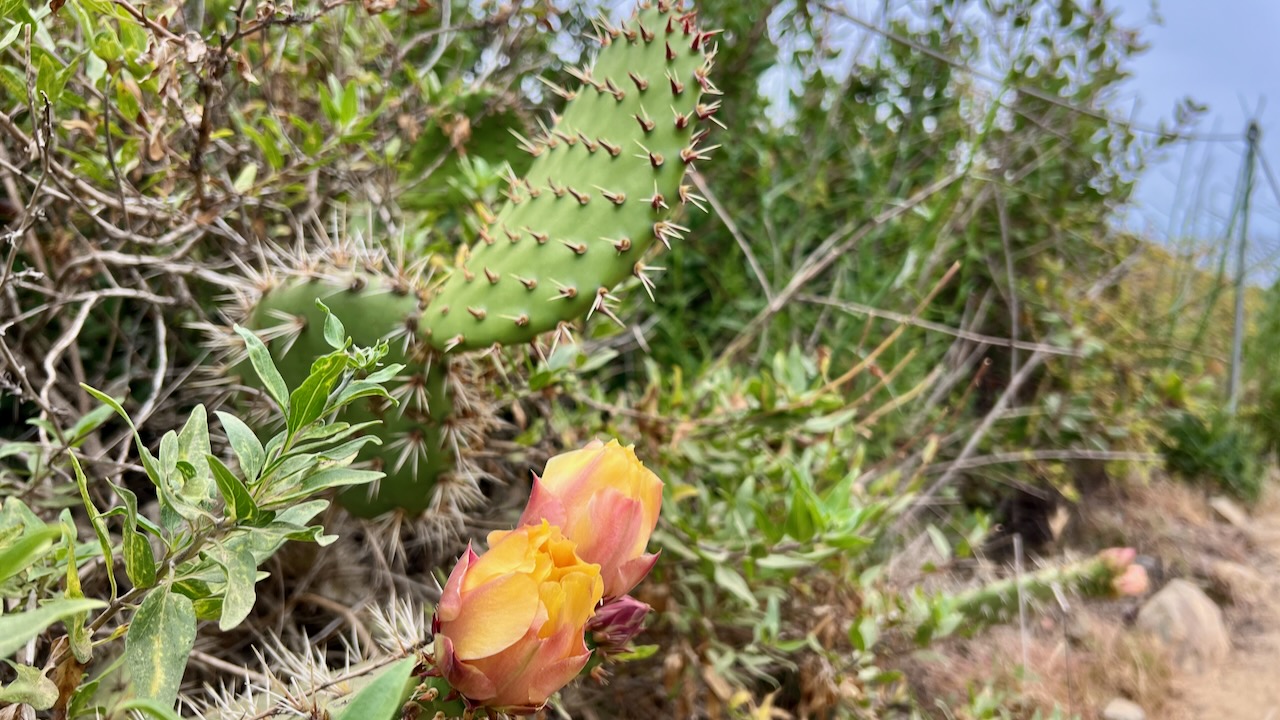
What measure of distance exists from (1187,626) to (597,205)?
6.04 ft

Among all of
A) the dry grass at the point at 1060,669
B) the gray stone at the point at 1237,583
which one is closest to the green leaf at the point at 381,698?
the dry grass at the point at 1060,669

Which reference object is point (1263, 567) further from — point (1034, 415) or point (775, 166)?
point (775, 166)

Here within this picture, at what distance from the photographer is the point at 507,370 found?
0.81 metres

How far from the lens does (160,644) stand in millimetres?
336

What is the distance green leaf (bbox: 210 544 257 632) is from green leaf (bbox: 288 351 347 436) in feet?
0.20

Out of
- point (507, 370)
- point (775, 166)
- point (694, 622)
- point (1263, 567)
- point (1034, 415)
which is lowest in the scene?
point (1263, 567)

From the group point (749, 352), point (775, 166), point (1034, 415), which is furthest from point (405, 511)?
point (1034, 415)

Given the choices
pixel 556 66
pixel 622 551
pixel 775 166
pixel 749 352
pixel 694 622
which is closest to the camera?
pixel 622 551

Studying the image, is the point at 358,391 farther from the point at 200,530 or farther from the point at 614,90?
the point at 614,90

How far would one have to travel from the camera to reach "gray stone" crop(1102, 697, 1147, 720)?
139 cm

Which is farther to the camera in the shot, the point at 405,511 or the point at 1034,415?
the point at 1034,415

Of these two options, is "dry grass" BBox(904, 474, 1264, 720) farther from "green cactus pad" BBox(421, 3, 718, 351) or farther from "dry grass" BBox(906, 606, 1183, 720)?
"green cactus pad" BBox(421, 3, 718, 351)

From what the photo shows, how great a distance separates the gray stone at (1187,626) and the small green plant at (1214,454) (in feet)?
1.96

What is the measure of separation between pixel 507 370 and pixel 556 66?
0.77 m
